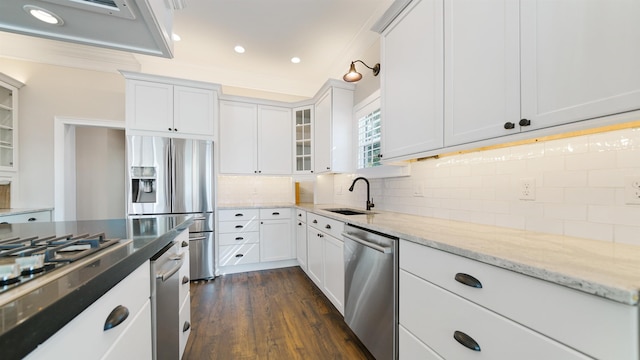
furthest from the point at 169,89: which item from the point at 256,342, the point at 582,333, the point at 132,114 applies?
the point at 582,333

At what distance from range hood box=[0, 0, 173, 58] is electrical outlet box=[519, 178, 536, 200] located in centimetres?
183

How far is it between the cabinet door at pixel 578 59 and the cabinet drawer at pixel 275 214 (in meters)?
2.78

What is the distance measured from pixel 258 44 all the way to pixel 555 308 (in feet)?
11.6

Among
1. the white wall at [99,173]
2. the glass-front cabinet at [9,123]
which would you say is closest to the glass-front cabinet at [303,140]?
the white wall at [99,173]

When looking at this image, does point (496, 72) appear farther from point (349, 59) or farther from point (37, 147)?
point (37, 147)

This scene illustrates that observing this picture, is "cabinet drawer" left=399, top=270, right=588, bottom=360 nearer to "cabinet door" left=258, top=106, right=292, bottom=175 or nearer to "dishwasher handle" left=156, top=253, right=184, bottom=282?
"dishwasher handle" left=156, top=253, right=184, bottom=282

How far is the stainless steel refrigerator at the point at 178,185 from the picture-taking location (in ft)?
8.79

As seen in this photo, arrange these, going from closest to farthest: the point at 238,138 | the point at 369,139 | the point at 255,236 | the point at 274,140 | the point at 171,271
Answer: the point at 171,271
the point at 369,139
the point at 255,236
the point at 238,138
the point at 274,140

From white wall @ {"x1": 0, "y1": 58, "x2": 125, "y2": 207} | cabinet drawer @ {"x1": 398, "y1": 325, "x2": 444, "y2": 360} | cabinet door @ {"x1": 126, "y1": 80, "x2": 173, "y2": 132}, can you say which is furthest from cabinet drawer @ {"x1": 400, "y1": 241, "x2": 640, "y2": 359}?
white wall @ {"x1": 0, "y1": 58, "x2": 125, "y2": 207}

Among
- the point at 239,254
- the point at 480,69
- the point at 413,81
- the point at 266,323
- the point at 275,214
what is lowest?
the point at 266,323

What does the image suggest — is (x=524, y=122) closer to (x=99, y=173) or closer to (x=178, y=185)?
(x=178, y=185)

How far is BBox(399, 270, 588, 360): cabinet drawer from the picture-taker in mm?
701

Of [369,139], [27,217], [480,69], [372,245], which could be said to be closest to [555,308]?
[372,245]

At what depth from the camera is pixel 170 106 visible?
2842 millimetres
